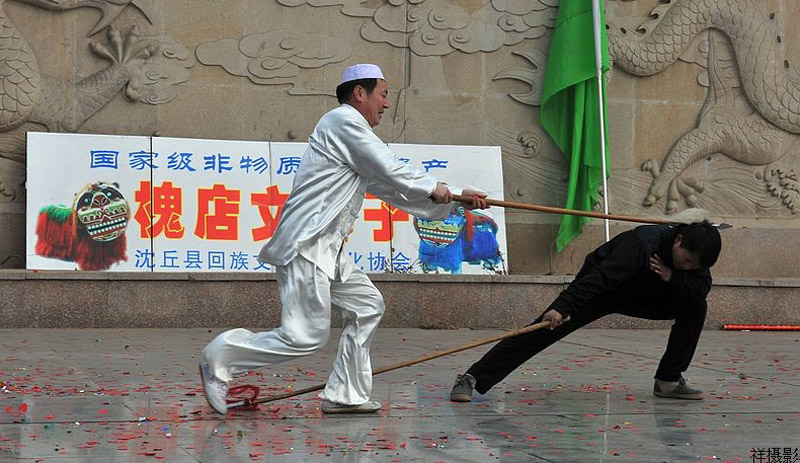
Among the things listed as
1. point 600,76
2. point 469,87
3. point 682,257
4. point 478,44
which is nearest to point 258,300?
Answer: point 469,87

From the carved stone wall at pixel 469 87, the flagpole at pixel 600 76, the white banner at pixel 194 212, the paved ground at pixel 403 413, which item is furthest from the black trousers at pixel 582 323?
the carved stone wall at pixel 469 87

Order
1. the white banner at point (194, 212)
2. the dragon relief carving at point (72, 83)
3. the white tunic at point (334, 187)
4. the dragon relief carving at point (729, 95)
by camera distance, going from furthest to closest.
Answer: the dragon relief carving at point (729, 95) < the dragon relief carving at point (72, 83) < the white banner at point (194, 212) < the white tunic at point (334, 187)

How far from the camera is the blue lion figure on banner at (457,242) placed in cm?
1058

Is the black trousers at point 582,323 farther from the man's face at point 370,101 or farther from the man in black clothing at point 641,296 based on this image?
the man's face at point 370,101

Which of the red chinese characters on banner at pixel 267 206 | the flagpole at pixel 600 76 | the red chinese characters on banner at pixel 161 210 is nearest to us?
the red chinese characters on banner at pixel 161 210

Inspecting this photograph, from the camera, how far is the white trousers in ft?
18.2

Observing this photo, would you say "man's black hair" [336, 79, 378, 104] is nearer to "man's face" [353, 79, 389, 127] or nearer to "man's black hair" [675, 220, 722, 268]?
"man's face" [353, 79, 389, 127]

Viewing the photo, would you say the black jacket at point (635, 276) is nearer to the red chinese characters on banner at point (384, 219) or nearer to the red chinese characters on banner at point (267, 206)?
the red chinese characters on banner at point (384, 219)

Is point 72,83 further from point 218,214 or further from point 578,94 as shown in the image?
point 578,94

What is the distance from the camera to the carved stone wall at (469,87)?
1039 cm

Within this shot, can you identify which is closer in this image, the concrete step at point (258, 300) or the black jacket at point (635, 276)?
the black jacket at point (635, 276)

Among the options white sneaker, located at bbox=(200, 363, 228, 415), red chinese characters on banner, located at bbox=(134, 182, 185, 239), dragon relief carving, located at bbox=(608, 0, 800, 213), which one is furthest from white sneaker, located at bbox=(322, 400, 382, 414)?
dragon relief carving, located at bbox=(608, 0, 800, 213)

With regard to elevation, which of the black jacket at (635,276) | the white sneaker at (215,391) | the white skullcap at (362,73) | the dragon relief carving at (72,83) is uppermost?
the dragon relief carving at (72,83)

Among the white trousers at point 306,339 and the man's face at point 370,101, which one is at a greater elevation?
the man's face at point 370,101
